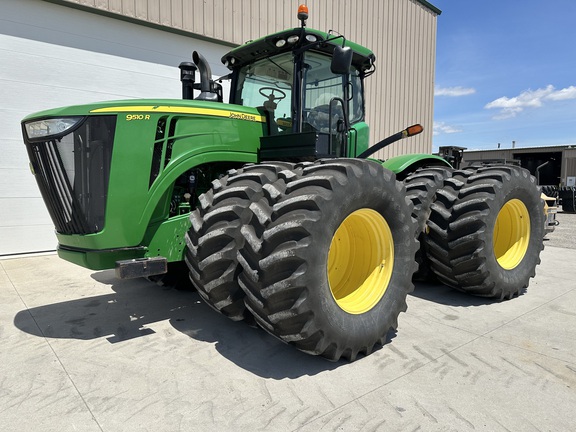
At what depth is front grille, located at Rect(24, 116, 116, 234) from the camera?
2.92 m

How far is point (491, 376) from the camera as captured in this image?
2670 millimetres

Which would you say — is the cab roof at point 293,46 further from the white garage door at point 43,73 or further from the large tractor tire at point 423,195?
the white garage door at point 43,73

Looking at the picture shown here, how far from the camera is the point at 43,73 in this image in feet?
21.1

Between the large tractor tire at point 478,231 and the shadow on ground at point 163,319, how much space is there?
1.91 m

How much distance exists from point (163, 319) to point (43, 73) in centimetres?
498

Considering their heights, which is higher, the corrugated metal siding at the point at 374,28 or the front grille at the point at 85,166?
the corrugated metal siding at the point at 374,28

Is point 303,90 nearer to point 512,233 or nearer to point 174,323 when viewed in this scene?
point 174,323

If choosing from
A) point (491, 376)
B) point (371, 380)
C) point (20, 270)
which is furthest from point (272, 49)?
point (20, 270)

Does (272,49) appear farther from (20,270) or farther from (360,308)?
(20,270)

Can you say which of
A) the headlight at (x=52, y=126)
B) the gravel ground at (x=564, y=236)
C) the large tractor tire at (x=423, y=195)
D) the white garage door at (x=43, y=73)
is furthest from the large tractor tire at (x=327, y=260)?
the gravel ground at (x=564, y=236)

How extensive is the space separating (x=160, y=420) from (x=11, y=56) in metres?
6.33

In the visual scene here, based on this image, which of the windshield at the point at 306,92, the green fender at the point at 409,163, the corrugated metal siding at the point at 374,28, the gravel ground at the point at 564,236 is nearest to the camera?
Result: the windshield at the point at 306,92

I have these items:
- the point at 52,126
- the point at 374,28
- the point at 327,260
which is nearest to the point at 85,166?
the point at 52,126

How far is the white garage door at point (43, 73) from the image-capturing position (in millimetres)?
6207
